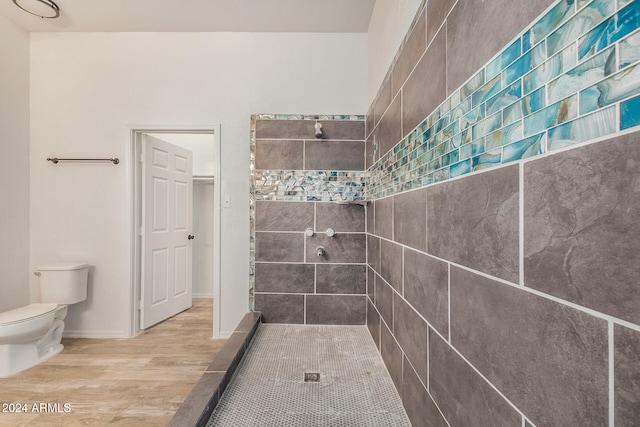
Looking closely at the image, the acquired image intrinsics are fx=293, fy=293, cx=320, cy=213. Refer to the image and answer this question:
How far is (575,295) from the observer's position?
41cm

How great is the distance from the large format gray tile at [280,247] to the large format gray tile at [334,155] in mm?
567

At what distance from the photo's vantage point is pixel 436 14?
2.94 ft

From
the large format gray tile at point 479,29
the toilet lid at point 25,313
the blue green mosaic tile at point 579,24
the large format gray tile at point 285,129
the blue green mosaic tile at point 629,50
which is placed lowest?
the toilet lid at point 25,313

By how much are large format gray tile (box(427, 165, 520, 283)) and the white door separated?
8.93 feet

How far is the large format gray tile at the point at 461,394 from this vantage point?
0.58 metres

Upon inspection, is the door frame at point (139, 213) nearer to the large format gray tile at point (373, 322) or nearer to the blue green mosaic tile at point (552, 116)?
the large format gray tile at point (373, 322)

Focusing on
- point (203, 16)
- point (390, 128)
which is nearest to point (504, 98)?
point (390, 128)

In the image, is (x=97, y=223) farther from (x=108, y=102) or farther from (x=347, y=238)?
(x=347, y=238)

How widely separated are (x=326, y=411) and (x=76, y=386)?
5.84 ft

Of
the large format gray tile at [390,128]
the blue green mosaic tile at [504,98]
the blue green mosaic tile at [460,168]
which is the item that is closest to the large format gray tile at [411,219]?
the blue green mosaic tile at [460,168]

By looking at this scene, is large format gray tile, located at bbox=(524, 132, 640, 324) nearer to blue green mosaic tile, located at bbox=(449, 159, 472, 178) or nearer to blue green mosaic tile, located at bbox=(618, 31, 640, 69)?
blue green mosaic tile, located at bbox=(618, 31, 640, 69)

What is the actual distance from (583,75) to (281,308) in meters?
2.16

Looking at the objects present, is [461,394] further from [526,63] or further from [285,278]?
[285,278]

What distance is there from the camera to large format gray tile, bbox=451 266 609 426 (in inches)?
15.0
